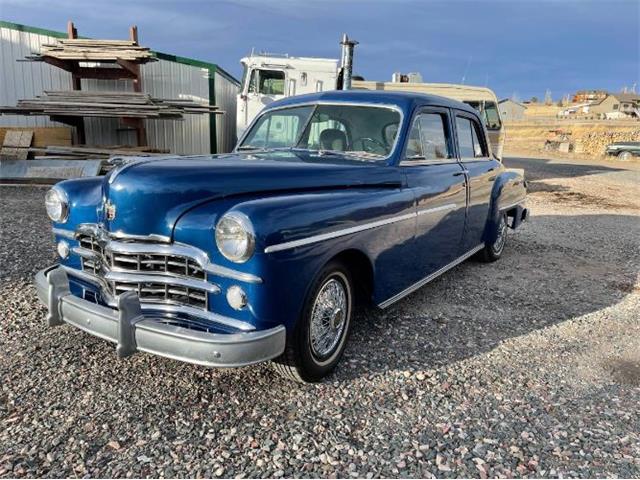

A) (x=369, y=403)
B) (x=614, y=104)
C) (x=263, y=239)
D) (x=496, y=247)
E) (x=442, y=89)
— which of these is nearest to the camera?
(x=263, y=239)

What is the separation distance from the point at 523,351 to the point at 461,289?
140 centimetres

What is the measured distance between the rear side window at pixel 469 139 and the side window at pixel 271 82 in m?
7.10

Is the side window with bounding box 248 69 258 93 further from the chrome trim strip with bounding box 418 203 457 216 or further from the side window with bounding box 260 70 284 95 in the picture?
the chrome trim strip with bounding box 418 203 457 216

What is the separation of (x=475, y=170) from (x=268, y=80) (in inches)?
307

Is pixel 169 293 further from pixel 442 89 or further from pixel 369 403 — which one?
pixel 442 89

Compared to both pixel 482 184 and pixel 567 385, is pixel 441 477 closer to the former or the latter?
pixel 567 385

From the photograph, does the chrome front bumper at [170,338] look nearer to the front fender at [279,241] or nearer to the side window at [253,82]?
the front fender at [279,241]

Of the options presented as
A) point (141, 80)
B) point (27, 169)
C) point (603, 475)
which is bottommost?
point (603, 475)

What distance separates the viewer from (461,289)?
4914 millimetres

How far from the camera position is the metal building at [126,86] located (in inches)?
463

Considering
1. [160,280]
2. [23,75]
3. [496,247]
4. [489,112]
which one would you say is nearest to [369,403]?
[160,280]

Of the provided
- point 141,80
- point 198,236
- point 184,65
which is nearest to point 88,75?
point 141,80

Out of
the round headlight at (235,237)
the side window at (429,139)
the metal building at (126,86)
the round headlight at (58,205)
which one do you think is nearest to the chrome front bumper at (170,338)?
the round headlight at (235,237)

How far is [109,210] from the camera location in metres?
2.65
